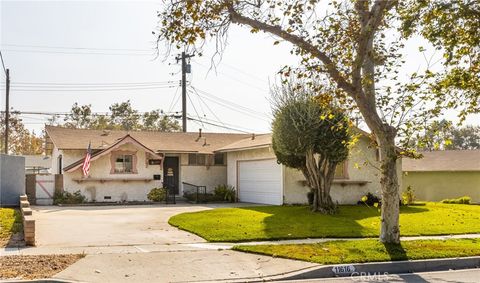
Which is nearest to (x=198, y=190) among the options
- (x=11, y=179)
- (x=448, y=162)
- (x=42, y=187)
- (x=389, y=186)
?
(x=42, y=187)

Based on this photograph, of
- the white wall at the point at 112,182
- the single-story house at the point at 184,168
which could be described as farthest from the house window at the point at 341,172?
the white wall at the point at 112,182

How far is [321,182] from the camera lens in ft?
69.2

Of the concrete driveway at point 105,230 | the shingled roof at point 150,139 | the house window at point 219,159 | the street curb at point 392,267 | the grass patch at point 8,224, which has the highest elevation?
the shingled roof at point 150,139

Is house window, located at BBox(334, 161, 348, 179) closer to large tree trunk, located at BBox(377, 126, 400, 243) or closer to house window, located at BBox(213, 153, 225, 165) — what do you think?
house window, located at BBox(213, 153, 225, 165)

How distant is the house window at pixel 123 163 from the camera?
28.4m

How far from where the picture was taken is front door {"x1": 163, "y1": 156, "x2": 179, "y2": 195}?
3011 centimetres

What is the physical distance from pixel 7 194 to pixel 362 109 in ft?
51.5

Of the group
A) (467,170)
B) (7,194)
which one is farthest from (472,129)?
(7,194)

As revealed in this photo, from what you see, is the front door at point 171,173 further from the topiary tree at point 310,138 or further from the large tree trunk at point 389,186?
the large tree trunk at point 389,186

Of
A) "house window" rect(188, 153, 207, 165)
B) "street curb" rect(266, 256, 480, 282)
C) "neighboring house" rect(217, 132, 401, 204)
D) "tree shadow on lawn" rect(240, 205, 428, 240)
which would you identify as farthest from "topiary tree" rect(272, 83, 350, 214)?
"house window" rect(188, 153, 207, 165)

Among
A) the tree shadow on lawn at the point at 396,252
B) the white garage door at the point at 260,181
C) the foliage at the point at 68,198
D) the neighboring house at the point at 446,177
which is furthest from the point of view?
the neighboring house at the point at 446,177

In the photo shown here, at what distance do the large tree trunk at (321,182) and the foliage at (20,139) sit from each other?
42418 mm

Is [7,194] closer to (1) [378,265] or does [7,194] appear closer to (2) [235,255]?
(2) [235,255]

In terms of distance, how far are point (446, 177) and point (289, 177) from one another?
60.6 ft
